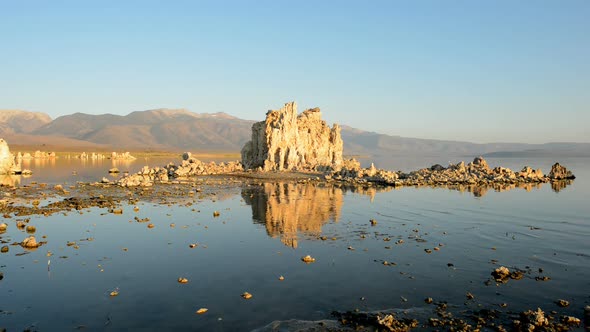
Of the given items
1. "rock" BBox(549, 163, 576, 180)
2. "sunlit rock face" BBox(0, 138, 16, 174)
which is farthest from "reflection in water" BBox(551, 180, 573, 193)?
"sunlit rock face" BBox(0, 138, 16, 174)

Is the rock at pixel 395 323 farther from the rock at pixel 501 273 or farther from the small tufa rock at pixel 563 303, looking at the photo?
the rock at pixel 501 273

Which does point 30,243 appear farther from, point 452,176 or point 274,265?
point 452,176

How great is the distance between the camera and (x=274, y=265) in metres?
19.0

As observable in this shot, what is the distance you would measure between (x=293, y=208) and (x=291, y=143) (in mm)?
43259

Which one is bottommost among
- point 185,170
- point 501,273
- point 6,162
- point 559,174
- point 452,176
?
point 501,273

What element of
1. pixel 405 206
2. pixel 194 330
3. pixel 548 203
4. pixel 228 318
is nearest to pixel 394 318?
pixel 228 318

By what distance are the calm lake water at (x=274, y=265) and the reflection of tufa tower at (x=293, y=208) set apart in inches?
6.7

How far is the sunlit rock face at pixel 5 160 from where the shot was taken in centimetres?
6481

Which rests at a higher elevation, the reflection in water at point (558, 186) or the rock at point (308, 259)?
the reflection in water at point (558, 186)

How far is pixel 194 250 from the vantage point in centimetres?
2159

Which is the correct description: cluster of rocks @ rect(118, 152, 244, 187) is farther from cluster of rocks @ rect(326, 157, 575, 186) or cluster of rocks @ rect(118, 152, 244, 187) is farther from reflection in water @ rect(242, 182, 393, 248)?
cluster of rocks @ rect(326, 157, 575, 186)

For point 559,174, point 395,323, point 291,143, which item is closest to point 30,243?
point 395,323

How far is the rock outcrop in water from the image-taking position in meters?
76.7

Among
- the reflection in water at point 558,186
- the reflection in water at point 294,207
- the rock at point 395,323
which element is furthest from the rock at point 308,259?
the reflection in water at point 558,186
